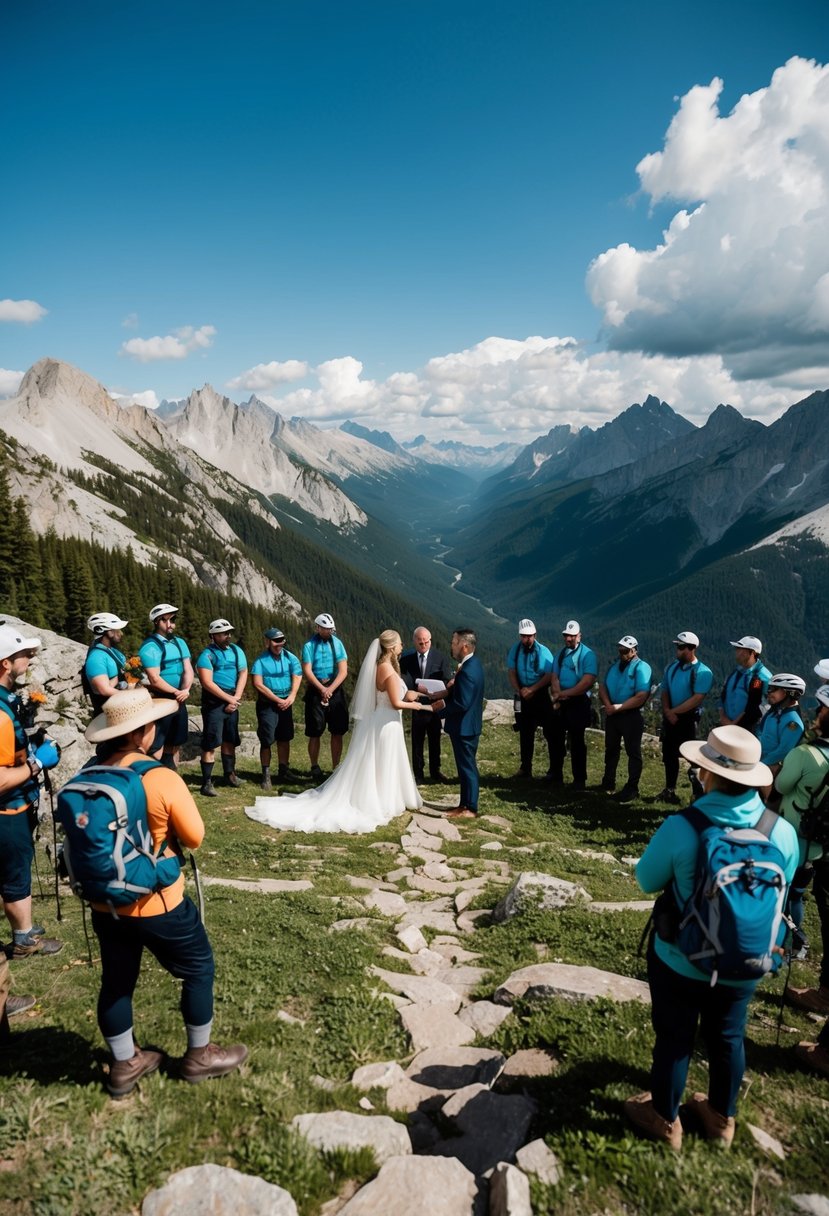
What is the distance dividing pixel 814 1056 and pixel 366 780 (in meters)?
9.51

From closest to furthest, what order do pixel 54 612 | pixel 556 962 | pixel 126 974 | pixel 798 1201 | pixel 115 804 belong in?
pixel 798 1201, pixel 115 804, pixel 126 974, pixel 556 962, pixel 54 612

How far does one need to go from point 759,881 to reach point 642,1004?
3.16 meters

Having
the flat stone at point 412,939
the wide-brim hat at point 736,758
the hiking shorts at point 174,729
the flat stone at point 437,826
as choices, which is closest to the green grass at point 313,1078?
the flat stone at point 412,939

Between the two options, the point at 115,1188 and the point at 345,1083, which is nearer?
the point at 115,1188

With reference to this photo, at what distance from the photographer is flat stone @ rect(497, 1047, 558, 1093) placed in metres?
5.35

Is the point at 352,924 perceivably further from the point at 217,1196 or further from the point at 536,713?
the point at 536,713

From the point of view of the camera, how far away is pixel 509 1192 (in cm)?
389

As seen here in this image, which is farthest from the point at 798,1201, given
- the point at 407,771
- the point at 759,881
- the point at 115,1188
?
the point at 407,771

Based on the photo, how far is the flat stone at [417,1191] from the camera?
158 inches

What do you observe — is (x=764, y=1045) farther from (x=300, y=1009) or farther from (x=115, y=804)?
(x=115, y=804)

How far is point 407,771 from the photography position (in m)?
14.1

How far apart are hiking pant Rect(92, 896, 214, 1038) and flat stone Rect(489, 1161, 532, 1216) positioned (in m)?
2.57

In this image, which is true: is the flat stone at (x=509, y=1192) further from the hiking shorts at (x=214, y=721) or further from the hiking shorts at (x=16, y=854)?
the hiking shorts at (x=214, y=721)

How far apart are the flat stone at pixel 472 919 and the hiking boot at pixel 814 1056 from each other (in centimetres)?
422
